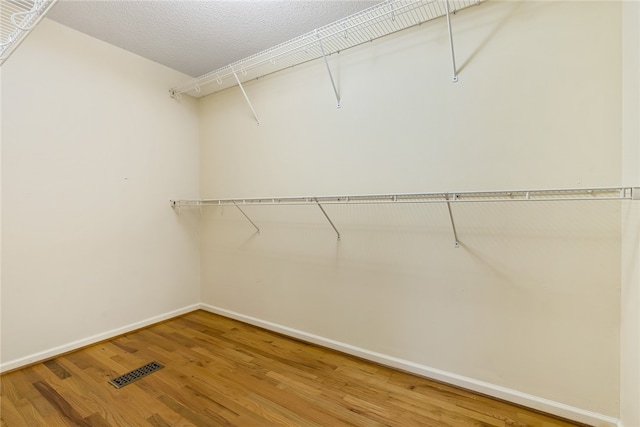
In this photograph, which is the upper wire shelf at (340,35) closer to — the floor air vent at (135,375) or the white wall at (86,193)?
the white wall at (86,193)

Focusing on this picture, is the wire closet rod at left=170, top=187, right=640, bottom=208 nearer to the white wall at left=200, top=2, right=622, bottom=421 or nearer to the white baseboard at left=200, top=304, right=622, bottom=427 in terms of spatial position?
the white wall at left=200, top=2, right=622, bottom=421

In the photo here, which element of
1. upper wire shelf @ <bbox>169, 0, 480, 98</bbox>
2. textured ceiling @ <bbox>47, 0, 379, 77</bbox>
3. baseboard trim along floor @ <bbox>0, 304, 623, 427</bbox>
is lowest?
baseboard trim along floor @ <bbox>0, 304, 623, 427</bbox>

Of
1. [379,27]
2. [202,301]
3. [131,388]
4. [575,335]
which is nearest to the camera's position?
[575,335]

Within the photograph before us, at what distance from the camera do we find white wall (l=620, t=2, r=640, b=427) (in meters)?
1.23

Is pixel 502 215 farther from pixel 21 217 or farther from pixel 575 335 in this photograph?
pixel 21 217

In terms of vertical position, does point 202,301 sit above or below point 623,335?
below

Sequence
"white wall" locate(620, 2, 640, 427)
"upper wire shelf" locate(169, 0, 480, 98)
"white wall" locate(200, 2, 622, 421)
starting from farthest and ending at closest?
"upper wire shelf" locate(169, 0, 480, 98) → "white wall" locate(200, 2, 622, 421) → "white wall" locate(620, 2, 640, 427)

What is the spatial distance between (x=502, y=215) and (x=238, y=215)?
7.34ft

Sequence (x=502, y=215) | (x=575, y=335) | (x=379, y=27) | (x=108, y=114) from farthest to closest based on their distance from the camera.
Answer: (x=108, y=114), (x=379, y=27), (x=502, y=215), (x=575, y=335)

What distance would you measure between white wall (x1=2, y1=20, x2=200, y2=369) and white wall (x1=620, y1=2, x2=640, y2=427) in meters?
3.37

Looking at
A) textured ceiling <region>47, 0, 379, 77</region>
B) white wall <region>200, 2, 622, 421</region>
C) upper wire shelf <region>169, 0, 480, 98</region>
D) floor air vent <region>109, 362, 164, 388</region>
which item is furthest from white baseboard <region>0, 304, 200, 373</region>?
textured ceiling <region>47, 0, 379, 77</region>

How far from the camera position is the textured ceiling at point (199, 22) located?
197 cm

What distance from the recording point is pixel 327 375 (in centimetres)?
195

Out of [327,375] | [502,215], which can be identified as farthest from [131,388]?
[502,215]
